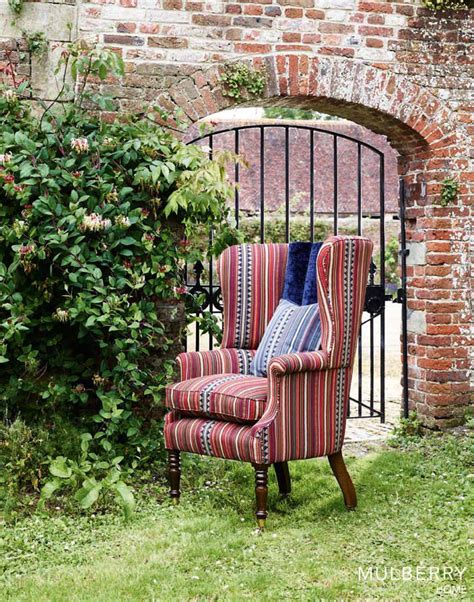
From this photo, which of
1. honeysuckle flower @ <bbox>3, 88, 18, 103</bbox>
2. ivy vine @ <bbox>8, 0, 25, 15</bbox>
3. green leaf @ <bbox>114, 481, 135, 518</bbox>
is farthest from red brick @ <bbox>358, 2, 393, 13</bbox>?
green leaf @ <bbox>114, 481, 135, 518</bbox>

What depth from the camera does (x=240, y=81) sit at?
511cm

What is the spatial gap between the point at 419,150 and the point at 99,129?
220cm

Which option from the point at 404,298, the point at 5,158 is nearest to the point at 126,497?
the point at 5,158

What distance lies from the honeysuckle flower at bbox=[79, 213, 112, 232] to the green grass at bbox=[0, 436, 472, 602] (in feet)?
4.51

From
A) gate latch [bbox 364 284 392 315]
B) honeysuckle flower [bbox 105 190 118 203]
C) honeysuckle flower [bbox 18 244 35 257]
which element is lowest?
gate latch [bbox 364 284 392 315]

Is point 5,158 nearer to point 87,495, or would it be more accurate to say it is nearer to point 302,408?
point 87,495

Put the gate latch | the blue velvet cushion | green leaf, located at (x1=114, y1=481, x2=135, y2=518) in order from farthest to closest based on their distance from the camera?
the gate latch < the blue velvet cushion < green leaf, located at (x1=114, y1=481, x2=135, y2=518)

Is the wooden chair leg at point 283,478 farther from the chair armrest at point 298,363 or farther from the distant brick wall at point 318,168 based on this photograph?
the distant brick wall at point 318,168

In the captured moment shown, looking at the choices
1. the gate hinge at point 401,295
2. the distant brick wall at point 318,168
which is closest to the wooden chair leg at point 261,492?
the gate hinge at point 401,295

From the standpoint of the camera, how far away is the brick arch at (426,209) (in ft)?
Result: 17.5

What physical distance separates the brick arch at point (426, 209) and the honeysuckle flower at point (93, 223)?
58.0 inches

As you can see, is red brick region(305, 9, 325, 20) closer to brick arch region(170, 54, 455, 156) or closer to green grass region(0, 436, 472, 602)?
brick arch region(170, 54, 455, 156)

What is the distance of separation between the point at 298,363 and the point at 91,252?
1358 mm

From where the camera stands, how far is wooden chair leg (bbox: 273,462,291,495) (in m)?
4.32
